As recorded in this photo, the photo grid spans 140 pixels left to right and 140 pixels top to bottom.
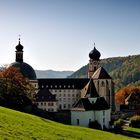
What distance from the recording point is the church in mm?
73125

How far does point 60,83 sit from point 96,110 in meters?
39.0

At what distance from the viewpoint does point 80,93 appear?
360 feet

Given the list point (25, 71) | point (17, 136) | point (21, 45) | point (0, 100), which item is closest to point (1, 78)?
point (0, 100)

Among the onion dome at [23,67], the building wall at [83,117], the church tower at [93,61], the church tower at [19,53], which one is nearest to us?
the building wall at [83,117]

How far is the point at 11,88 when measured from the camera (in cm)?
6994

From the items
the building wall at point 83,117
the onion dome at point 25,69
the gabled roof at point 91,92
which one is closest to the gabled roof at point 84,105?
the building wall at point 83,117

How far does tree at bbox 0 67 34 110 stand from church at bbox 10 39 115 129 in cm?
976

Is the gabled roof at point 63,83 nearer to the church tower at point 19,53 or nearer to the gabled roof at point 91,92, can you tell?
the church tower at point 19,53

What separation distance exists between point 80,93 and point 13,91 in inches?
1669

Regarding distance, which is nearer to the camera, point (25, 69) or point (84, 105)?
point (84, 105)

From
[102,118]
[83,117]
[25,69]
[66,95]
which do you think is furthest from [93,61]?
[83,117]

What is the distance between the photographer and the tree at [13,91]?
66.1 meters

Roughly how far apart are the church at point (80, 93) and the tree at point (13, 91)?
976 centimetres

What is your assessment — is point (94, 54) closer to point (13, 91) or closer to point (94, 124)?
point (94, 124)
